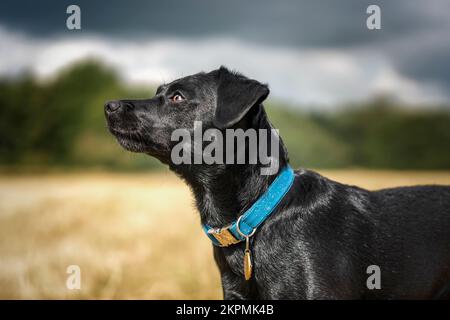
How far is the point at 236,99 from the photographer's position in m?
4.42

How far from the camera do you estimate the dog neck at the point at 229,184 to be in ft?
14.6

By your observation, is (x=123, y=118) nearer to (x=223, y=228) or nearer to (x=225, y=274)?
(x=223, y=228)

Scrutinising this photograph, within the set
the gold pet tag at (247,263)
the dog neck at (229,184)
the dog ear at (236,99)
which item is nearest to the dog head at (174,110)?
the dog ear at (236,99)

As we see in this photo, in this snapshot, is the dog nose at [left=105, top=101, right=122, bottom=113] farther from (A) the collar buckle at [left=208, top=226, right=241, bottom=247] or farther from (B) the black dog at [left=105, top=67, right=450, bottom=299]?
(A) the collar buckle at [left=208, top=226, right=241, bottom=247]

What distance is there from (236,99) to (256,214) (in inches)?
37.2

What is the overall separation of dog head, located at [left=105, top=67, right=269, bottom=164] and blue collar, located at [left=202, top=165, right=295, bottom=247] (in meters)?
0.56

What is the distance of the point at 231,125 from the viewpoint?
172 inches

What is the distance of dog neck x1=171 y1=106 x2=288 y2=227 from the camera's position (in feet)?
14.6

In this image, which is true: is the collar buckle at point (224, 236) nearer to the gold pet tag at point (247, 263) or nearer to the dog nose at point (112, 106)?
the gold pet tag at point (247, 263)

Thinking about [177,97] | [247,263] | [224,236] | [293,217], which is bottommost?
→ [247,263]

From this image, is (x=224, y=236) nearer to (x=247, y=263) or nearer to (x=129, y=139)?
(x=247, y=263)

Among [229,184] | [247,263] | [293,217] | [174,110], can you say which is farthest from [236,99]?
[247,263]

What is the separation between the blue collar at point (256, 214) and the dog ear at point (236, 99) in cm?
62

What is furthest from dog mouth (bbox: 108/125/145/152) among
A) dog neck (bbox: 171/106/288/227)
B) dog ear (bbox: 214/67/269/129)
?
dog ear (bbox: 214/67/269/129)
